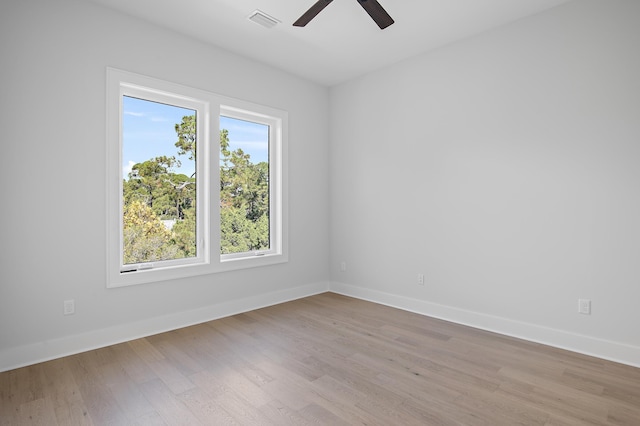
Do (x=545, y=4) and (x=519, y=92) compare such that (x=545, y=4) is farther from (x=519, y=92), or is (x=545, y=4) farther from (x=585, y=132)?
(x=585, y=132)

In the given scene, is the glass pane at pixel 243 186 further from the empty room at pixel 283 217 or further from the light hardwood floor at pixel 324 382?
the light hardwood floor at pixel 324 382

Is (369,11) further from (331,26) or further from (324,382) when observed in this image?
(324,382)

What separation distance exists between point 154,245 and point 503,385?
10.4ft

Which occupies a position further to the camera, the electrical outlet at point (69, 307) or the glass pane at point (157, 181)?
the glass pane at point (157, 181)

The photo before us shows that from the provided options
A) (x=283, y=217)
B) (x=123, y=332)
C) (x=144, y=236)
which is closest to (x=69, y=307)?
(x=123, y=332)

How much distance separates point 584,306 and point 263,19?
12.2 ft

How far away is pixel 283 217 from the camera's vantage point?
14.5 feet

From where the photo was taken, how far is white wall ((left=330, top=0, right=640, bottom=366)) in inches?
107

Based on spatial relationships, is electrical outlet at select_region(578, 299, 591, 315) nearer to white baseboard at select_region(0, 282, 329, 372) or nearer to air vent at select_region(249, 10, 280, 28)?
white baseboard at select_region(0, 282, 329, 372)

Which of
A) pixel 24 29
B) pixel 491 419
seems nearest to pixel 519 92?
pixel 491 419

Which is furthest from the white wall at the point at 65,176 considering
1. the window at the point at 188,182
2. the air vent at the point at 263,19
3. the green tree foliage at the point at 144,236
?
the air vent at the point at 263,19

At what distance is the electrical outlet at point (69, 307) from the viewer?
2791mm

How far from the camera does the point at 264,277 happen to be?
13.8 feet

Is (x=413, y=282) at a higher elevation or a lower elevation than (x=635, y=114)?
lower
